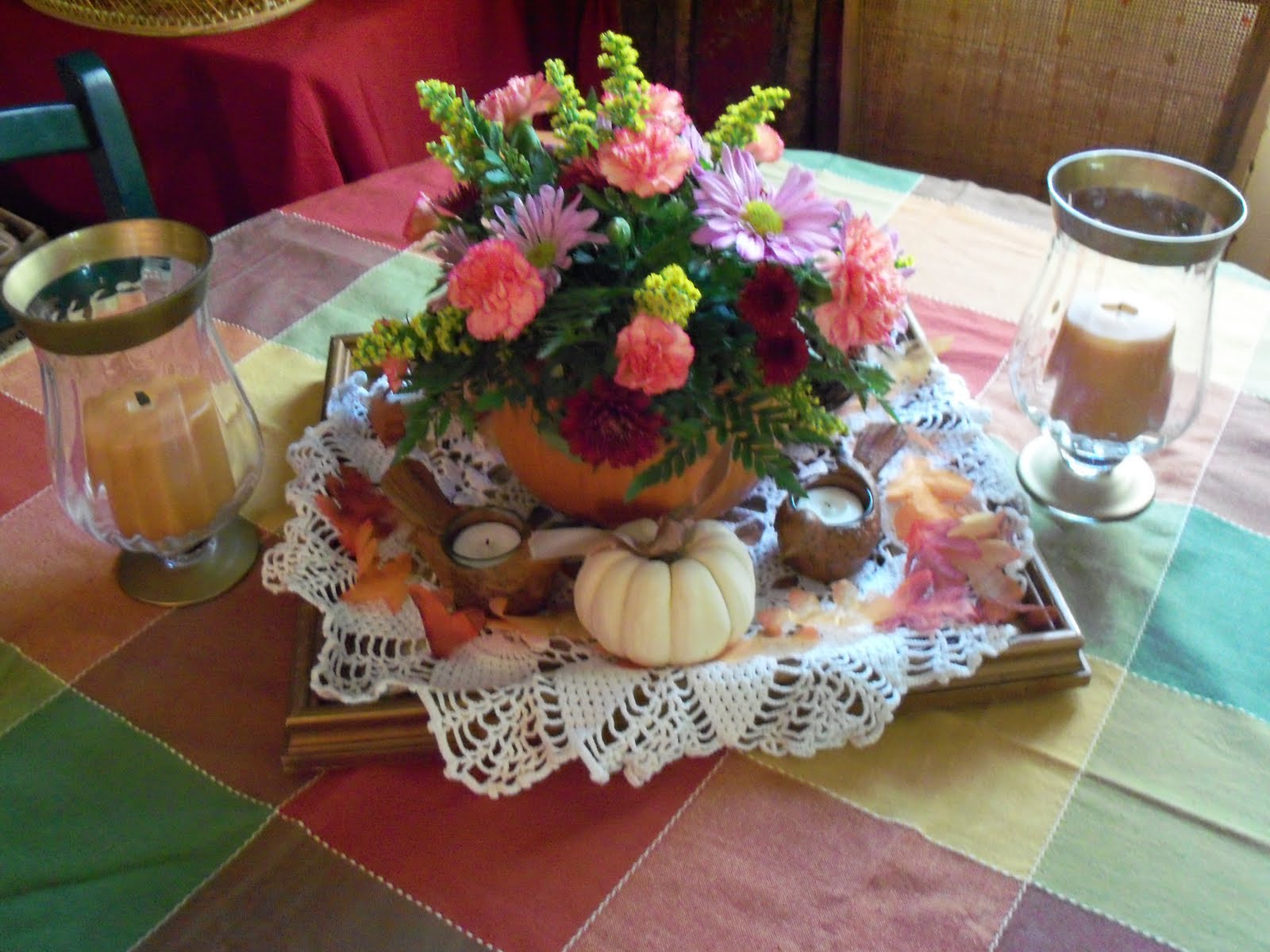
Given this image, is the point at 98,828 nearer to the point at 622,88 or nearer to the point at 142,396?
the point at 142,396

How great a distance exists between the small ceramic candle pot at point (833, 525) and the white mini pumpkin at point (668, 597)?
6 centimetres

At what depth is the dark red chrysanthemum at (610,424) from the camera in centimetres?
58

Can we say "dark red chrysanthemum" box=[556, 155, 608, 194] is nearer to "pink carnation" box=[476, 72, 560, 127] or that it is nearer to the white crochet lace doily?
"pink carnation" box=[476, 72, 560, 127]

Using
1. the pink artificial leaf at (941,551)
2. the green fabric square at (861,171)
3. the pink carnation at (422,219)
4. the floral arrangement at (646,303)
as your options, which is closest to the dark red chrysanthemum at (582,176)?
the floral arrangement at (646,303)

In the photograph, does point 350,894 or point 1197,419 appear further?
point 1197,419

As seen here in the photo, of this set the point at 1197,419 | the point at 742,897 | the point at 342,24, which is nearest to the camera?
the point at 742,897

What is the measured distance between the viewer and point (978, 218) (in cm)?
111

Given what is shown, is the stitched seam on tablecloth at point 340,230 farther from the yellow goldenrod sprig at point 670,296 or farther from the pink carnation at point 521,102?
the yellow goldenrod sprig at point 670,296

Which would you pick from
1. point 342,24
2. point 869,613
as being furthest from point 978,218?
point 342,24

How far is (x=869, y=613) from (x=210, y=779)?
1.38ft

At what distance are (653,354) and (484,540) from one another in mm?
200

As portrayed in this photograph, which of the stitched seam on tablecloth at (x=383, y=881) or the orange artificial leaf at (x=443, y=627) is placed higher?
the orange artificial leaf at (x=443, y=627)

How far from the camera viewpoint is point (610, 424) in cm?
58

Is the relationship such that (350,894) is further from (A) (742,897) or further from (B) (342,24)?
(B) (342,24)
